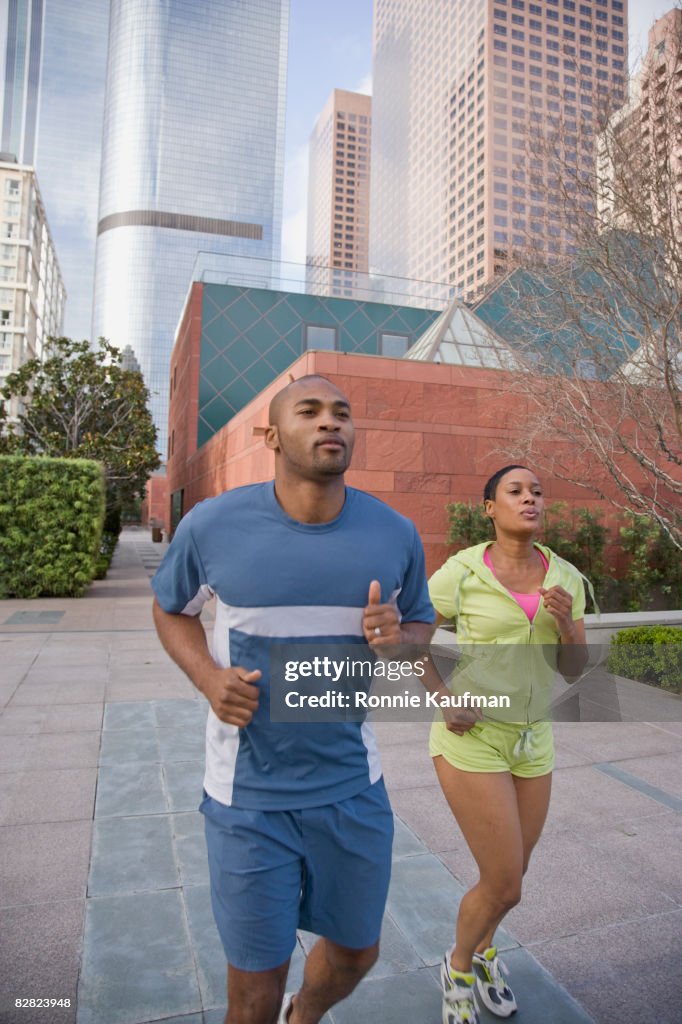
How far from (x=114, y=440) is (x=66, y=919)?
2162 cm

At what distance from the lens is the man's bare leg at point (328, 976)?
1.82m

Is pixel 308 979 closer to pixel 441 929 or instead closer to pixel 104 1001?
pixel 104 1001

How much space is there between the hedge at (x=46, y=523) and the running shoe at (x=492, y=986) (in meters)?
13.5

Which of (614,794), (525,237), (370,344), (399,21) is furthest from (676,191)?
(399,21)

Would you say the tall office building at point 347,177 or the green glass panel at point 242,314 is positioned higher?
the tall office building at point 347,177

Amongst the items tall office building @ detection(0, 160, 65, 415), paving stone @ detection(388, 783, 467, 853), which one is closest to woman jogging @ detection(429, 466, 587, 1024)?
paving stone @ detection(388, 783, 467, 853)

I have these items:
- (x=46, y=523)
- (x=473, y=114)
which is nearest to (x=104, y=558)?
(x=46, y=523)

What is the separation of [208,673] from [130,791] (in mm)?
3060

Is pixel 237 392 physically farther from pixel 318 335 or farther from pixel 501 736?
pixel 501 736

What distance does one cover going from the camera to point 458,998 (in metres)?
2.24

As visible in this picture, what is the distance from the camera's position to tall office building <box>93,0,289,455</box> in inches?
5453

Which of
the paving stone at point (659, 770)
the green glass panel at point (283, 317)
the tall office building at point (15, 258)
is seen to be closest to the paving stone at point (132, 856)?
the paving stone at point (659, 770)

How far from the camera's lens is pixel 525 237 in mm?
9328

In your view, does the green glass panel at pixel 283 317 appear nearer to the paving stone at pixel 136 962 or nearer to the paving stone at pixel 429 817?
the paving stone at pixel 429 817
